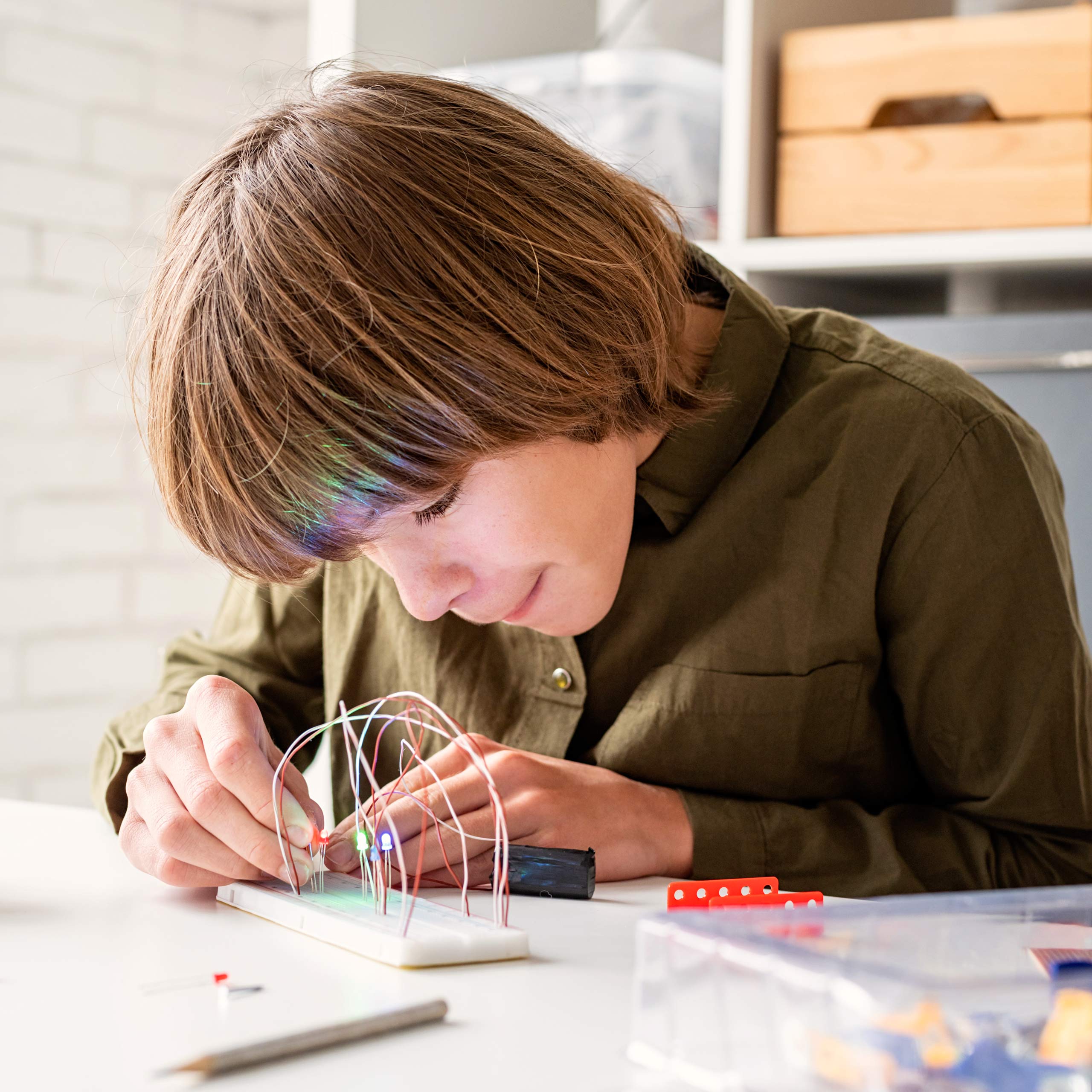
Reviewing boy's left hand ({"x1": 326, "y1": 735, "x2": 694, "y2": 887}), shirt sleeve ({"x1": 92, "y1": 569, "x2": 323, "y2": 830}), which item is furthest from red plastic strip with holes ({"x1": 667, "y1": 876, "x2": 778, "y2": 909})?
shirt sleeve ({"x1": 92, "y1": 569, "x2": 323, "y2": 830})

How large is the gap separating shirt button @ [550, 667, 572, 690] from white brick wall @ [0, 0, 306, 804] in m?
1.12

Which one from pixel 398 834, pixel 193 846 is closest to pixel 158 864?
pixel 193 846

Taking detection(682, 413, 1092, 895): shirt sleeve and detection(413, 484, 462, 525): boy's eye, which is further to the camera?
detection(682, 413, 1092, 895): shirt sleeve

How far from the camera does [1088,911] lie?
0.48 metres

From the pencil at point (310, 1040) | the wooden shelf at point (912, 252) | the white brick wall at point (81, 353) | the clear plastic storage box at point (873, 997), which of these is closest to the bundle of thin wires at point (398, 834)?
the pencil at point (310, 1040)

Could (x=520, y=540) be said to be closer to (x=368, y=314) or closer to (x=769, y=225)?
(x=368, y=314)

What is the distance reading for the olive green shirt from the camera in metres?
0.90

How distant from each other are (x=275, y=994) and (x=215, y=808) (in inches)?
7.8

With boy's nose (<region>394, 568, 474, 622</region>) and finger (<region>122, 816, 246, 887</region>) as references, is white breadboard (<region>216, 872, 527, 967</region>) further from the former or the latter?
boy's nose (<region>394, 568, 474, 622</region>)

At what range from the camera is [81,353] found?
80.2 inches

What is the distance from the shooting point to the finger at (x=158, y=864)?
746 millimetres

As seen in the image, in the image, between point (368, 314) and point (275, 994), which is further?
point (368, 314)

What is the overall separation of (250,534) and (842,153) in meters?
1.00

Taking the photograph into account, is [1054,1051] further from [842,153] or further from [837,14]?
[837,14]
